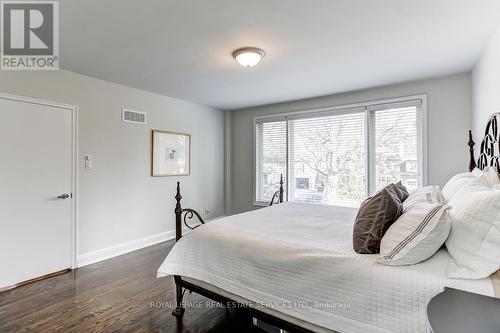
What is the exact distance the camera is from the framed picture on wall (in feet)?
14.1

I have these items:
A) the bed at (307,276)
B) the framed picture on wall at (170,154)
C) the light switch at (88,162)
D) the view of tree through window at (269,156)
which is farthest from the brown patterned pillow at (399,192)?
the light switch at (88,162)

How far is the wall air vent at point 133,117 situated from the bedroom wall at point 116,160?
7 centimetres

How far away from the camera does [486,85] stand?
8.68ft

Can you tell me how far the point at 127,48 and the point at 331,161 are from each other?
3331 millimetres

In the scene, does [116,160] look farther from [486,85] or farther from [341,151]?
[486,85]

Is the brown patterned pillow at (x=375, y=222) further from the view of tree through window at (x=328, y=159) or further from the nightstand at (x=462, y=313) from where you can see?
the view of tree through window at (x=328, y=159)

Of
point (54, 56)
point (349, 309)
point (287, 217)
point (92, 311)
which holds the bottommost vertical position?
point (92, 311)

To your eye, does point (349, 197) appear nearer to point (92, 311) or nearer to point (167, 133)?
point (167, 133)

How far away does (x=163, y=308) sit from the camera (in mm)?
2373

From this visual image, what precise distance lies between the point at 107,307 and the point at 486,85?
4.16 meters

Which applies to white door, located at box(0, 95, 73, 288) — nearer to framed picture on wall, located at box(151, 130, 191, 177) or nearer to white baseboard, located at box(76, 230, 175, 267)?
white baseboard, located at box(76, 230, 175, 267)

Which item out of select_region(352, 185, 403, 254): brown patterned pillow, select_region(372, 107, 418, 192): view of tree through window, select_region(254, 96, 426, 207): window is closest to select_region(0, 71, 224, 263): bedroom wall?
select_region(254, 96, 426, 207): window

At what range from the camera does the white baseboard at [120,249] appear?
11.3ft

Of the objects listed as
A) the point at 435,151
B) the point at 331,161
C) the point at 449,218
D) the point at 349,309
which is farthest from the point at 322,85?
the point at 349,309
